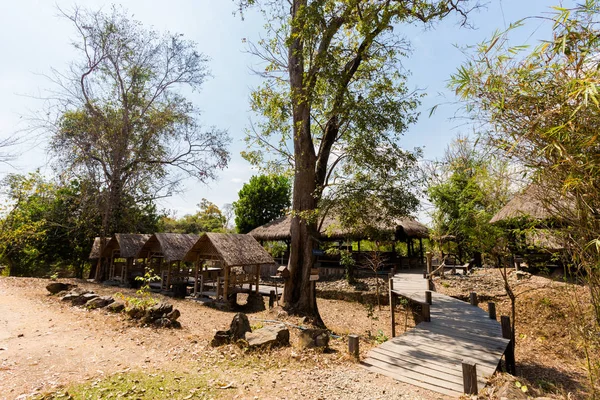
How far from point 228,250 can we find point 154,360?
6.77 metres

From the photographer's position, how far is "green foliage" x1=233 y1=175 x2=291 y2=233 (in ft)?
87.2

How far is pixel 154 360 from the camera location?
16.8ft

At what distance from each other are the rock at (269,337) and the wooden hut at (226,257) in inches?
217

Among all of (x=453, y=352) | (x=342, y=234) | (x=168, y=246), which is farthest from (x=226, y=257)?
(x=453, y=352)

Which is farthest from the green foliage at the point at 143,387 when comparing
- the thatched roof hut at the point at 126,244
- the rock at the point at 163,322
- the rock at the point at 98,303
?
the thatched roof hut at the point at 126,244

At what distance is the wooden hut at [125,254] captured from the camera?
14.4 meters

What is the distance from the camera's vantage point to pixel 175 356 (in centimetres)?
534

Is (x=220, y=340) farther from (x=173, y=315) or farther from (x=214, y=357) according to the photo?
(x=173, y=315)

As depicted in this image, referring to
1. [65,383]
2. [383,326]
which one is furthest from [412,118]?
[65,383]

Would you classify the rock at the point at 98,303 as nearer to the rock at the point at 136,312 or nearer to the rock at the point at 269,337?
the rock at the point at 136,312

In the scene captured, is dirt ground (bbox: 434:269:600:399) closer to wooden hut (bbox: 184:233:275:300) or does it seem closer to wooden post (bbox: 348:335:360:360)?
wooden post (bbox: 348:335:360:360)

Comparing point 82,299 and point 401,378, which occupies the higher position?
point 82,299

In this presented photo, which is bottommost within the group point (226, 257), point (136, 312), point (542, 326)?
point (542, 326)

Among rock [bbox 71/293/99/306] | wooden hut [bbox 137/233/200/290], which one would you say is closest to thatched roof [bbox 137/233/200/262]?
wooden hut [bbox 137/233/200/290]
